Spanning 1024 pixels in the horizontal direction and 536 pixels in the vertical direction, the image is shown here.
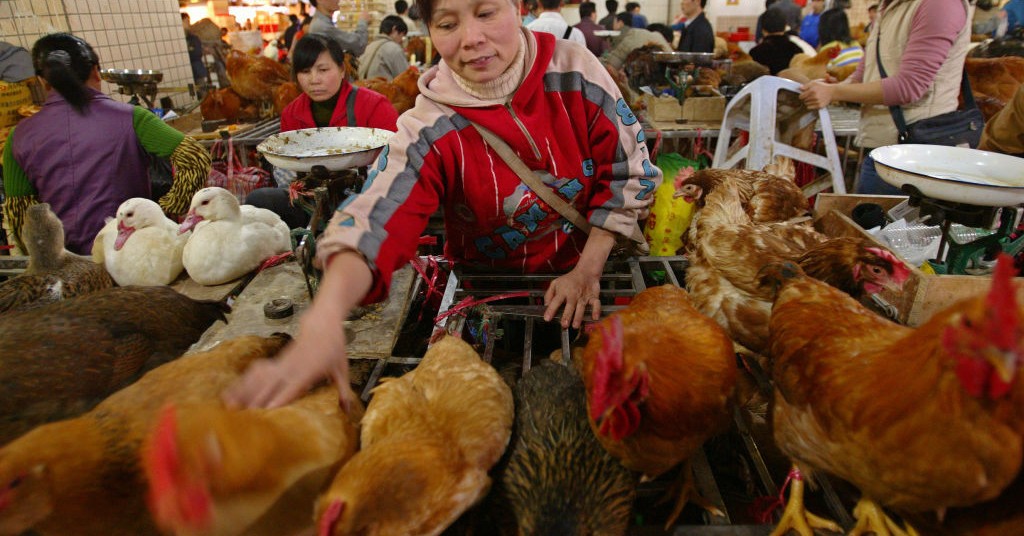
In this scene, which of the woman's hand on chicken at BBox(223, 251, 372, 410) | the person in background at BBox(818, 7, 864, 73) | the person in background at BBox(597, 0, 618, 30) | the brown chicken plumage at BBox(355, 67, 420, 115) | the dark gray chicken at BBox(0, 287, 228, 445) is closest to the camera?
the woman's hand on chicken at BBox(223, 251, 372, 410)

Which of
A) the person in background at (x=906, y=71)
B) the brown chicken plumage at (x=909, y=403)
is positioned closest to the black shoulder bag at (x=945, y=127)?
the person in background at (x=906, y=71)

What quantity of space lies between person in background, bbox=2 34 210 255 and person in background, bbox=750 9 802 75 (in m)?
7.83

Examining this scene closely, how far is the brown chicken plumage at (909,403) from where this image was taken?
904 millimetres

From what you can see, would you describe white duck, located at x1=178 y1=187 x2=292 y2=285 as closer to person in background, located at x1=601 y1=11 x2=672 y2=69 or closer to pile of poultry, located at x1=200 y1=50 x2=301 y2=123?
pile of poultry, located at x1=200 y1=50 x2=301 y2=123

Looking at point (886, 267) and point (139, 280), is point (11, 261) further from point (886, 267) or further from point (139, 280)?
point (886, 267)

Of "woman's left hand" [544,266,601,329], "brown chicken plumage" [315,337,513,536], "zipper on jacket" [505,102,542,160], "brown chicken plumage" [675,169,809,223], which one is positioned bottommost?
"brown chicken plumage" [315,337,513,536]

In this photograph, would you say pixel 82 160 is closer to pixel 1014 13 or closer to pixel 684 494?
pixel 684 494

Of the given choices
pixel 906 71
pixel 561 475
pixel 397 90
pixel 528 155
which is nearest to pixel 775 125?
pixel 906 71

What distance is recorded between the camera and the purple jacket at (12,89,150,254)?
3.01 m

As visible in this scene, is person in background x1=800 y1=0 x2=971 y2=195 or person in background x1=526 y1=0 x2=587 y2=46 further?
person in background x1=526 y1=0 x2=587 y2=46

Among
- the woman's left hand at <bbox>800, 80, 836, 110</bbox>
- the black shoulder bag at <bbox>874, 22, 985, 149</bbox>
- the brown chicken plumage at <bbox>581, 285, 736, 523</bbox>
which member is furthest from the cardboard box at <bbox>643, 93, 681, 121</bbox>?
the brown chicken plumage at <bbox>581, 285, 736, 523</bbox>

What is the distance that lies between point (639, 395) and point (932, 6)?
3328mm

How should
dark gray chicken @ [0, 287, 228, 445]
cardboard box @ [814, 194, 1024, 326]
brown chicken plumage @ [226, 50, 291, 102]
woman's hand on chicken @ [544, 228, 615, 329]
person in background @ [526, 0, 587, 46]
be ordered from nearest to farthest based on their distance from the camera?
dark gray chicken @ [0, 287, 228, 445]
cardboard box @ [814, 194, 1024, 326]
woman's hand on chicken @ [544, 228, 615, 329]
person in background @ [526, 0, 587, 46]
brown chicken plumage @ [226, 50, 291, 102]

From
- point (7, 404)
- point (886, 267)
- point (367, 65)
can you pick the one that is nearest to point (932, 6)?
point (886, 267)
